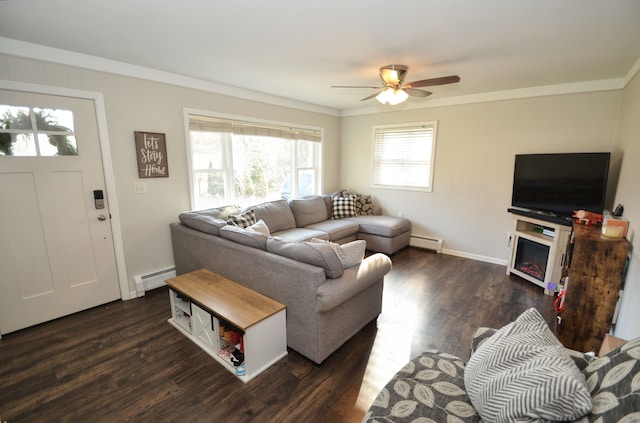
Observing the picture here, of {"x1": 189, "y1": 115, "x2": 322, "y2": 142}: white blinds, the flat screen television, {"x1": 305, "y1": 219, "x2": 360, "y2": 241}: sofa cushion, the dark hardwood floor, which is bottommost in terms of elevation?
the dark hardwood floor

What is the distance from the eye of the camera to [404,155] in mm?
4961

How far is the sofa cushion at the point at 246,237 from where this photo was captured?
243 centimetres

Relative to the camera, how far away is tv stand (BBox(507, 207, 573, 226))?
3131mm

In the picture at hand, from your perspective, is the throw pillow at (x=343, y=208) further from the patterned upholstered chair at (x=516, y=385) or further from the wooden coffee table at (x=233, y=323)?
the patterned upholstered chair at (x=516, y=385)

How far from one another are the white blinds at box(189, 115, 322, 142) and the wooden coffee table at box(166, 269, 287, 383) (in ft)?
6.52

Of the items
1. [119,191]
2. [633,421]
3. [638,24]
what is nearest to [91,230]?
[119,191]

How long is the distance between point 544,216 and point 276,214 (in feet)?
11.2

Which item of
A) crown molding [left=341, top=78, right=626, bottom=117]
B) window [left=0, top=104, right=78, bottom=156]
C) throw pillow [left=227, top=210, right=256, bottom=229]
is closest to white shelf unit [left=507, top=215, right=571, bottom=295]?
crown molding [left=341, top=78, right=626, bottom=117]

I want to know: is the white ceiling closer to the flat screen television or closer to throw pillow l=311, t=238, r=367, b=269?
the flat screen television

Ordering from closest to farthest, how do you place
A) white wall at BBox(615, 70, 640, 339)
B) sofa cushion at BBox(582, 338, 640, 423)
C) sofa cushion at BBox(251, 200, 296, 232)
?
sofa cushion at BBox(582, 338, 640, 423), white wall at BBox(615, 70, 640, 339), sofa cushion at BBox(251, 200, 296, 232)

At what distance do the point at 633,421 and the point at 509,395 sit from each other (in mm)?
353

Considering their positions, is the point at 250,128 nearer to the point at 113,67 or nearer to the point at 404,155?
the point at 113,67

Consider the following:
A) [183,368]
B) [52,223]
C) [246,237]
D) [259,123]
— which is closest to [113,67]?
[52,223]

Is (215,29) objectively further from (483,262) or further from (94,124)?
(483,262)
